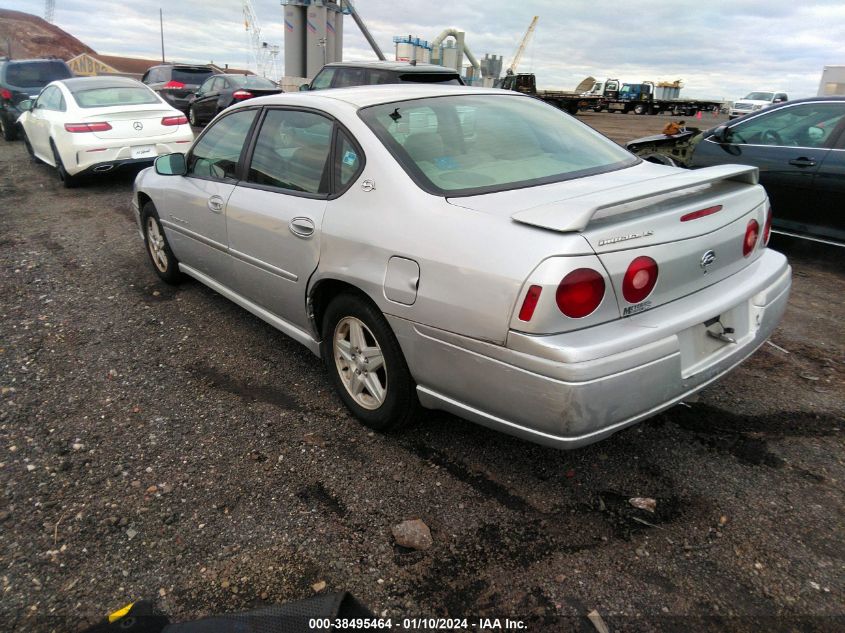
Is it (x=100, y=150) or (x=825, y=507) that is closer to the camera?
(x=825, y=507)

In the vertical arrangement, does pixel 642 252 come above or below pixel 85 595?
above

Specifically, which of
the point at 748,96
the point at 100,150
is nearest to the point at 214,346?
the point at 100,150

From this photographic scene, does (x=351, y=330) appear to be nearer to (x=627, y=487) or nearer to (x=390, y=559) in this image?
(x=390, y=559)

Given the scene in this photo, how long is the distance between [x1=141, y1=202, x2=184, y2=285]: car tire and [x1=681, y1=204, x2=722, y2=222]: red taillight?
3768 millimetres

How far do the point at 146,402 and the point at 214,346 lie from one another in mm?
754

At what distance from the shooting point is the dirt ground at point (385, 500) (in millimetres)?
2053

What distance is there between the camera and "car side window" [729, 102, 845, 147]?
544 centimetres

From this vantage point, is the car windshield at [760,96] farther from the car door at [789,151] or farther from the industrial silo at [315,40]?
the car door at [789,151]

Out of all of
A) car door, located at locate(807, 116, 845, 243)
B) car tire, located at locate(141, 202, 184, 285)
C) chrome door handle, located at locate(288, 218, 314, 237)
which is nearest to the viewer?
chrome door handle, located at locate(288, 218, 314, 237)

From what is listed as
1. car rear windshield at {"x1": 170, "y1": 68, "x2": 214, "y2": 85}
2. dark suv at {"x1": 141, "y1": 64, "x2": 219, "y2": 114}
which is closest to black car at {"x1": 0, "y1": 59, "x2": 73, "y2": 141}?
dark suv at {"x1": 141, "y1": 64, "x2": 219, "y2": 114}

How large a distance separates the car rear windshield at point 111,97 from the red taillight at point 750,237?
843 cm

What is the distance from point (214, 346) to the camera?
13.1 ft

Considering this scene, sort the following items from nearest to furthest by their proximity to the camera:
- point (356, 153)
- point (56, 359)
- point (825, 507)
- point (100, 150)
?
point (825, 507) → point (356, 153) → point (56, 359) → point (100, 150)

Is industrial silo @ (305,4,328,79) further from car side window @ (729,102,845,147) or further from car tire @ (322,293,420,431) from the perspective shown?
car tire @ (322,293,420,431)
